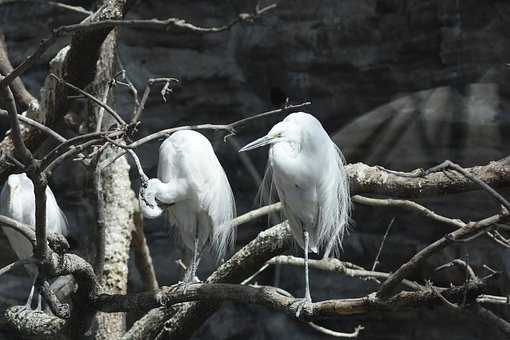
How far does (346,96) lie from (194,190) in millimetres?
2028

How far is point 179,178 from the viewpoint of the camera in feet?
9.28

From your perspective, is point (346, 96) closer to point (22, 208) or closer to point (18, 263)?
point (22, 208)

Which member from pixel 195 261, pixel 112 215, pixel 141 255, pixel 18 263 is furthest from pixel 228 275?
pixel 18 263

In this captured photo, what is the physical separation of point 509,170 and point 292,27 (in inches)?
109

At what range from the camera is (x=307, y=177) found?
8.25 ft

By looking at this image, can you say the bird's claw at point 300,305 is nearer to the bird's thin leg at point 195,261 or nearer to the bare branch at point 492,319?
the bare branch at point 492,319

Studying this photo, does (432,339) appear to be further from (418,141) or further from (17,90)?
(17,90)

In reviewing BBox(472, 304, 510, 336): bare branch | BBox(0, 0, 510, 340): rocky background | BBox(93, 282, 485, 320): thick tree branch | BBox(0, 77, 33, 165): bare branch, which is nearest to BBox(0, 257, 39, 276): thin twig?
BBox(0, 77, 33, 165): bare branch

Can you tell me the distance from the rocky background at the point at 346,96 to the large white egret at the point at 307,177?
5.42 feet

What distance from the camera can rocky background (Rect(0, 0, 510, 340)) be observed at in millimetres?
4301

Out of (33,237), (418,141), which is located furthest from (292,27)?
(33,237)

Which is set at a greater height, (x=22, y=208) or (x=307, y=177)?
(x=307, y=177)

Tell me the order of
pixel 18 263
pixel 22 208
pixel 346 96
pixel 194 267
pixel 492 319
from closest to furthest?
pixel 492 319 < pixel 18 263 < pixel 194 267 < pixel 22 208 < pixel 346 96

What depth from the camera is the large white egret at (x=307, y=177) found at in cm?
247
